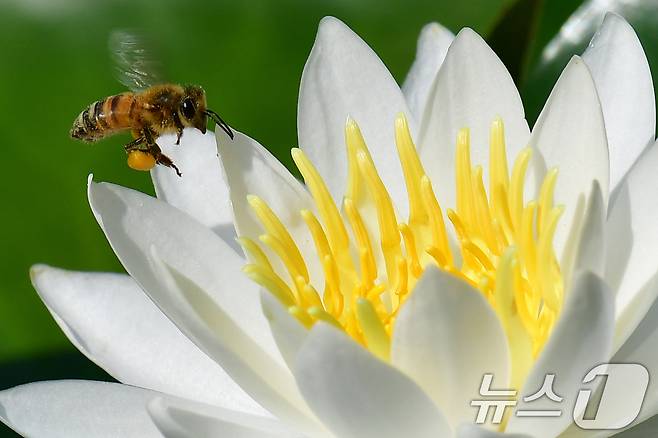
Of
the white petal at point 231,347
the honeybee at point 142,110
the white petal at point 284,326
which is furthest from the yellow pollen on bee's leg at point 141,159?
the white petal at point 284,326

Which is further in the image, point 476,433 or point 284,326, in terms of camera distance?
point 284,326

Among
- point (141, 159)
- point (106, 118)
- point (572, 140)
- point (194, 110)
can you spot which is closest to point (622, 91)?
point (572, 140)

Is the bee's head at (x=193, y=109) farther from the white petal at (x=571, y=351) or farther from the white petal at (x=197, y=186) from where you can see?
the white petal at (x=571, y=351)

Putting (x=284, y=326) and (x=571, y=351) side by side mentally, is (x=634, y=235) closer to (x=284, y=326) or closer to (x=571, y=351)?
(x=571, y=351)

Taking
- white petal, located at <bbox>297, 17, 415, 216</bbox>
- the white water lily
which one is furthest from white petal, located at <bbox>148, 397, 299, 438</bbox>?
white petal, located at <bbox>297, 17, 415, 216</bbox>

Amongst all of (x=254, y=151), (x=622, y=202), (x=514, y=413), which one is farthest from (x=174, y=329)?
(x=622, y=202)
